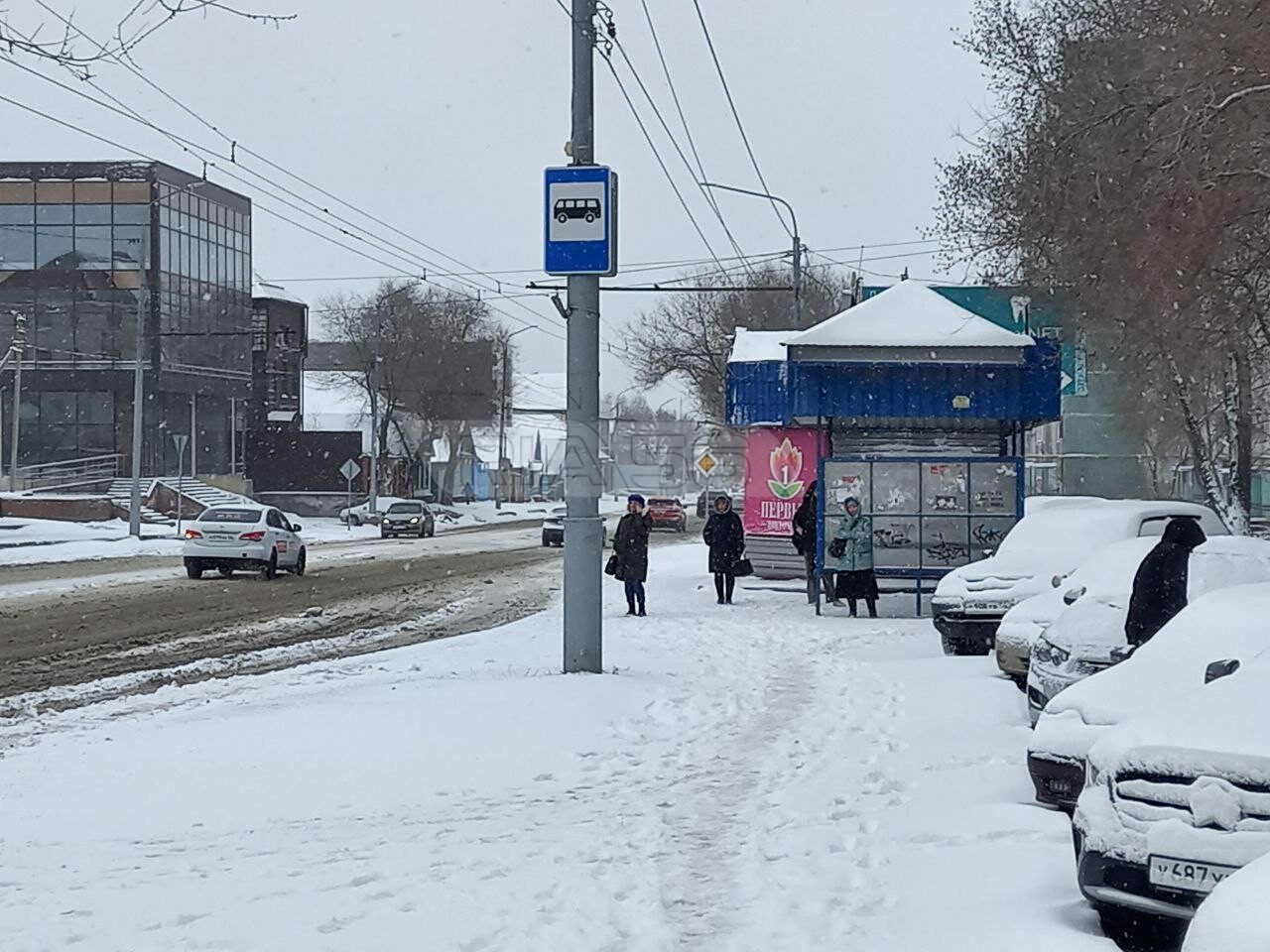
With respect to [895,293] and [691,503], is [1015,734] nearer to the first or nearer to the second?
[895,293]

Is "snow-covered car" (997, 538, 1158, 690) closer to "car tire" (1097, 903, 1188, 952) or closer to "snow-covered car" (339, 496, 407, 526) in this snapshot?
"car tire" (1097, 903, 1188, 952)

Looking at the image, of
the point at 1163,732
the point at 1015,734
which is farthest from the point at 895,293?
the point at 1163,732

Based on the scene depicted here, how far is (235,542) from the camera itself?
3050 cm

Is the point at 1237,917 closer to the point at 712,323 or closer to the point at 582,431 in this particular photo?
the point at 582,431

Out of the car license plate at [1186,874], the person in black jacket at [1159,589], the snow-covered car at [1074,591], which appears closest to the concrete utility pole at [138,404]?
the snow-covered car at [1074,591]

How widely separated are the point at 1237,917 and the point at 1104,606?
726 centimetres

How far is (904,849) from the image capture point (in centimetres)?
791

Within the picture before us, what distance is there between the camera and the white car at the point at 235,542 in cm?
3045

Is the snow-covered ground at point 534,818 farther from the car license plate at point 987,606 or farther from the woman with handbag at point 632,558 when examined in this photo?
the woman with handbag at point 632,558

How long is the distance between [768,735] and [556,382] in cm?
11151

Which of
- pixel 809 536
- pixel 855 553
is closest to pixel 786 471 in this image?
pixel 809 536

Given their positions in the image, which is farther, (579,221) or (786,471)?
(786,471)

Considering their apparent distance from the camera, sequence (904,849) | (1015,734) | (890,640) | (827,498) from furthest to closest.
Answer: (827,498) → (890,640) → (1015,734) → (904,849)

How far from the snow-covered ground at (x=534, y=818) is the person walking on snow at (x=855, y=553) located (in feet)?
24.8
